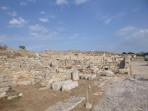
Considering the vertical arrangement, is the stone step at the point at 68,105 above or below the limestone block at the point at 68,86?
below

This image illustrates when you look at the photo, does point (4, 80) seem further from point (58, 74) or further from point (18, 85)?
point (58, 74)

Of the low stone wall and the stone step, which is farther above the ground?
the low stone wall

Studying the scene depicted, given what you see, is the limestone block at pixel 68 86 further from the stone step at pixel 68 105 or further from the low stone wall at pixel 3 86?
the low stone wall at pixel 3 86

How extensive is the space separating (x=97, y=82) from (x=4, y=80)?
233 inches

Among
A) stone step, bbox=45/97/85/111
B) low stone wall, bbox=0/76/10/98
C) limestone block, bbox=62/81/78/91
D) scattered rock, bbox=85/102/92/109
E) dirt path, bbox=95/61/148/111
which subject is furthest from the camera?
limestone block, bbox=62/81/78/91

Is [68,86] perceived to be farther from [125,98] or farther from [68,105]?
[125,98]

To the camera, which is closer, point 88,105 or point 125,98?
point 88,105

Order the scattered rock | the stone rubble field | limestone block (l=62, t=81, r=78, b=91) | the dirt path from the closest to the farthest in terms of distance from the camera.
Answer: the dirt path < the scattered rock < the stone rubble field < limestone block (l=62, t=81, r=78, b=91)

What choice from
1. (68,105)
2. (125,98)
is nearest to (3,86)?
(68,105)

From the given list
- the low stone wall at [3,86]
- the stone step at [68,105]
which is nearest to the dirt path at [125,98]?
the stone step at [68,105]

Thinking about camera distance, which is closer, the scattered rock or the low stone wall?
the scattered rock

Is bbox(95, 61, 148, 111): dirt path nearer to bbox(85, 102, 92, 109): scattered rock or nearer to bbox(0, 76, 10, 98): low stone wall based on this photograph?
bbox(85, 102, 92, 109): scattered rock

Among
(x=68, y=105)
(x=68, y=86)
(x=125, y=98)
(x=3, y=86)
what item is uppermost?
(x=3, y=86)

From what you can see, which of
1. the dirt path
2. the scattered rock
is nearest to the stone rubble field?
the dirt path
